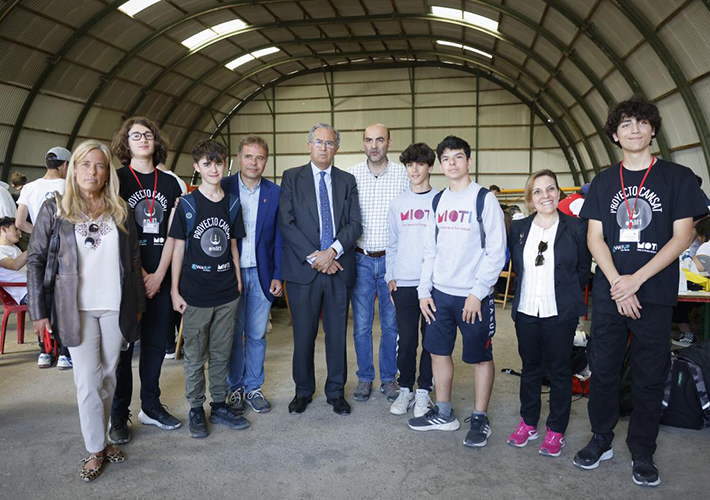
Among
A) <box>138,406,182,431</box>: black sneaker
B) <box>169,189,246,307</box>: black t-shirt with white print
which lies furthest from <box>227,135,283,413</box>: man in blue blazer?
<box>138,406,182,431</box>: black sneaker

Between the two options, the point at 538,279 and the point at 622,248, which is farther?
the point at 538,279

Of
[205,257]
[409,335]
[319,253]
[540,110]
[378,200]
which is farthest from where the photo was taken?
[540,110]

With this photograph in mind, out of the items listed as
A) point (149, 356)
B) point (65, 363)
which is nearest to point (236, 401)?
point (149, 356)

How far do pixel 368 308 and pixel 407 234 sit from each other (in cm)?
60

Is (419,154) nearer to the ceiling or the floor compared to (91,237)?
nearer to the ceiling

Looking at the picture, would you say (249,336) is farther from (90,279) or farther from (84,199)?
(84,199)

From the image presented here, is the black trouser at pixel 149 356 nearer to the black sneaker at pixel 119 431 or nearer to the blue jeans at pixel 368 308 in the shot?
the black sneaker at pixel 119 431

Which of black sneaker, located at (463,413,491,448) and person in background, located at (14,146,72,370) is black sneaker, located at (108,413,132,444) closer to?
person in background, located at (14,146,72,370)

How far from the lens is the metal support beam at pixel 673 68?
26.8 ft

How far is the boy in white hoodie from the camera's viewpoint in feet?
8.78

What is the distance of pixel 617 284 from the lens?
92.0 inches

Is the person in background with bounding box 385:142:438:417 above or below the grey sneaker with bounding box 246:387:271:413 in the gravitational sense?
above

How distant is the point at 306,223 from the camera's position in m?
3.16

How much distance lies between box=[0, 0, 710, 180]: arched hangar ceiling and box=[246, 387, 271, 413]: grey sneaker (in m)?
7.81
